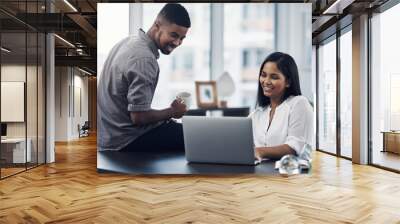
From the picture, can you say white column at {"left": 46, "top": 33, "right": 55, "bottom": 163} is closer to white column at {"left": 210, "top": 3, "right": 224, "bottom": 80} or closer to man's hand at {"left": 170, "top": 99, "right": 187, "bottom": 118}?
man's hand at {"left": 170, "top": 99, "right": 187, "bottom": 118}

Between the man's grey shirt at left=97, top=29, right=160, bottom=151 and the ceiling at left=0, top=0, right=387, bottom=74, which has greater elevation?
the ceiling at left=0, top=0, right=387, bottom=74

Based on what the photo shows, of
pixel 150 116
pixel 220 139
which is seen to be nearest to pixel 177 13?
pixel 150 116

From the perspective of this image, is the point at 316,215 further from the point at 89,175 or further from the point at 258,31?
the point at 89,175

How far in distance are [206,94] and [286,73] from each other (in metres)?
1.13

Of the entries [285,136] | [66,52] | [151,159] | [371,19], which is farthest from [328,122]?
[66,52]

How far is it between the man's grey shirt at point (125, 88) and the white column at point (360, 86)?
156 inches

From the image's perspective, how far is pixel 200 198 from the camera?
15.1ft

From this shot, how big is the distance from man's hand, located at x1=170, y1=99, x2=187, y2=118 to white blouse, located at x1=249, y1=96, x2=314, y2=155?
0.92m

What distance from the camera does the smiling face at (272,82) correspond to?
5738 mm

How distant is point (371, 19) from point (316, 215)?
4907mm

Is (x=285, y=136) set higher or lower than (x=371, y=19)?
lower

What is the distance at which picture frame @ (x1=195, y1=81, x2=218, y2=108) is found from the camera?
Result: 5.75 meters

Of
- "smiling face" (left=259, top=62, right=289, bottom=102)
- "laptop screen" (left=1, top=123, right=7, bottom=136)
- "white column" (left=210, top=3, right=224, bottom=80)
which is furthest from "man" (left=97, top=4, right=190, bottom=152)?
"laptop screen" (left=1, top=123, right=7, bottom=136)

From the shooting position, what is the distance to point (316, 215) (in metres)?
3.84
